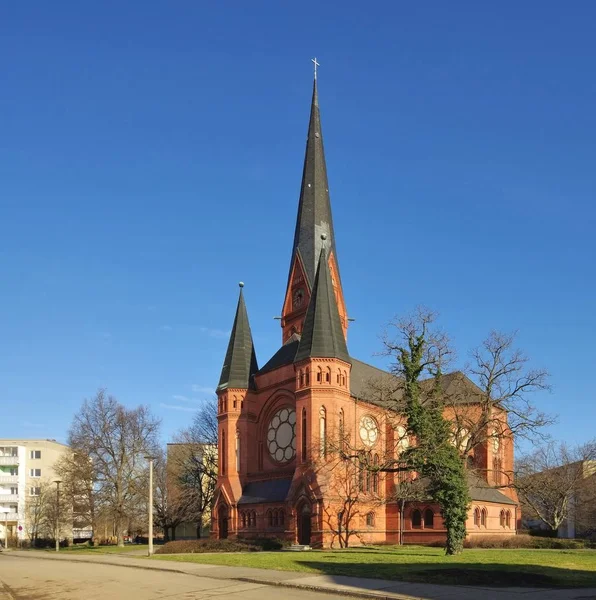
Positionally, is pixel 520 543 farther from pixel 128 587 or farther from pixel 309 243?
pixel 309 243

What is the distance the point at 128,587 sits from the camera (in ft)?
74.0

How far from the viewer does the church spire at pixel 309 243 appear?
6881 centimetres

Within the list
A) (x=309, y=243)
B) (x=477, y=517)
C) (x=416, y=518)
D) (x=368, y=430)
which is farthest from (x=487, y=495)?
(x=309, y=243)

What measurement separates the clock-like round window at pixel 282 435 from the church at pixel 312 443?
8cm

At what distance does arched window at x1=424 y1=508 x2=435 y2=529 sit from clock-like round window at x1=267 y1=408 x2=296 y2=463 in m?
11.4

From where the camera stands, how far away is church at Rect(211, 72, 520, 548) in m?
52.1

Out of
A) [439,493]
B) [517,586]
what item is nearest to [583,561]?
[439,493]

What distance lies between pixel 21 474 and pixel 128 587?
313ft

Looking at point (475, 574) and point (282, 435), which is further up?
point (282, 435)

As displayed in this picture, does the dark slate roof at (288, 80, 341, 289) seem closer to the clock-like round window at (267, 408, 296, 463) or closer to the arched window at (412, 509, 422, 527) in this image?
the clock-like round window at (267, 408, 296, 463)

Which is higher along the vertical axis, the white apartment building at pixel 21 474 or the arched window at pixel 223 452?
the arched window at pixel 223 452

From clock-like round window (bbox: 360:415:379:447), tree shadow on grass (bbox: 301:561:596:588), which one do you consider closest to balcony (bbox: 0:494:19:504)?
clock-like round window (bbox: 360:415:379:447)

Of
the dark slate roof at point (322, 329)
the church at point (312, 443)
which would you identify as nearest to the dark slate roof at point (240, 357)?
the church at point (312, 443)

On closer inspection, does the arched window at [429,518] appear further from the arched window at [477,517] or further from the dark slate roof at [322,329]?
the dark slate roof at [322,329]
